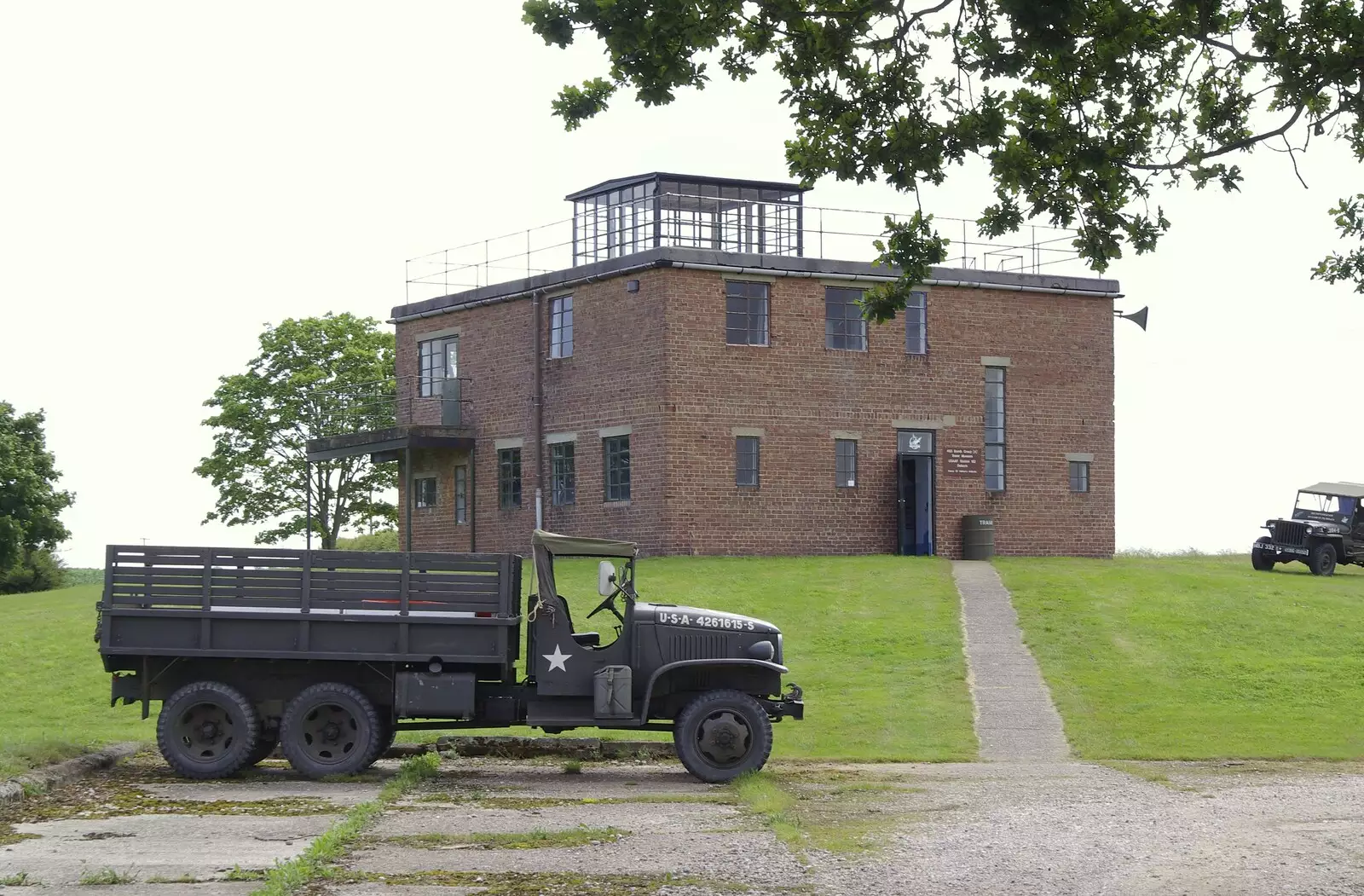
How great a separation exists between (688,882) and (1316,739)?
1291cm

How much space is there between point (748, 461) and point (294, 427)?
26.1 metres

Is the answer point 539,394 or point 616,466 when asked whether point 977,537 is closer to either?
point 616,466

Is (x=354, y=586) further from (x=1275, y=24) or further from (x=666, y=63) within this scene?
(x=1275, y=24)

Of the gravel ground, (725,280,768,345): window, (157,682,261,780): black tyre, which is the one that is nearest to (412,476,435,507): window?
(725,280,768,345): window

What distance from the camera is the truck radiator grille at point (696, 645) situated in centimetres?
1711

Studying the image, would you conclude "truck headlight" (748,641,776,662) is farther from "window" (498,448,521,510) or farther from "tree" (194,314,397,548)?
"tree" (194,314,397,548)

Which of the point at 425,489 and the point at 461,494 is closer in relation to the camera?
the point at 461,494

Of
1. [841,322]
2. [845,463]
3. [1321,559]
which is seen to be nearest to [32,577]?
[845,463]

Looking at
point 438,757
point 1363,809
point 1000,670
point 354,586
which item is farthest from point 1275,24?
point 1000,670

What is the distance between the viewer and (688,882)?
1105 centimetres

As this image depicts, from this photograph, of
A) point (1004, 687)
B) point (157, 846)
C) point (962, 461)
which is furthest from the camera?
point (962, 461)

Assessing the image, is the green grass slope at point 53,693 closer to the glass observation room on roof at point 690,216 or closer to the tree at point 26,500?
the glass observation room on roof at point 690,216

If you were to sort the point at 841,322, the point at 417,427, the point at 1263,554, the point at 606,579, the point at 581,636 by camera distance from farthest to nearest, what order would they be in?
1. the point at 417,427
2. the point at 1263,554
3. the point at 841,322
4. the point at 581,636
5. the point at 606,579

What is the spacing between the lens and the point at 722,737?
663 inches
